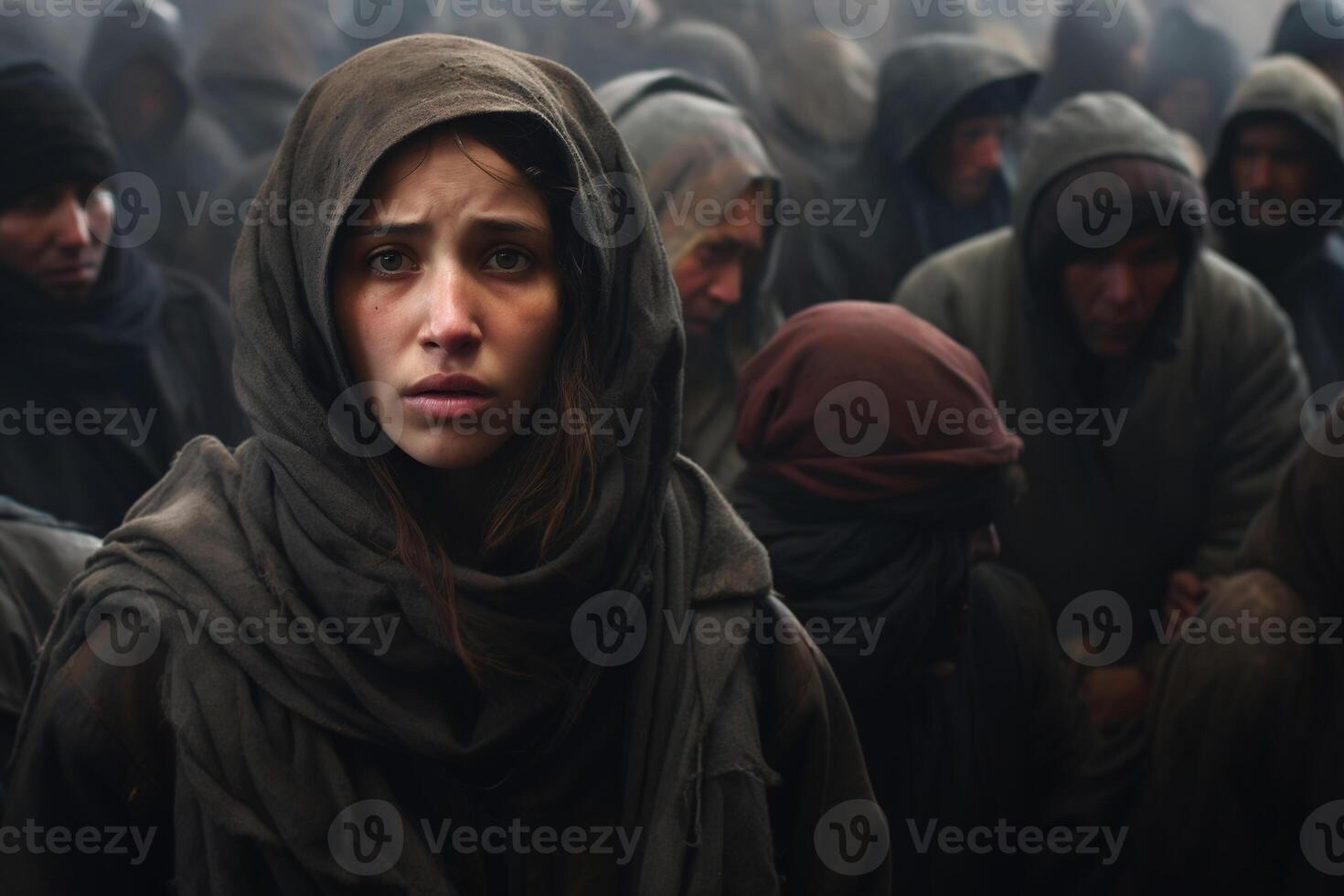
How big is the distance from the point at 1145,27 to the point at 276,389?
7244 millimetres

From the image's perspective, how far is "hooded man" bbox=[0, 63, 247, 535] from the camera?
349cm

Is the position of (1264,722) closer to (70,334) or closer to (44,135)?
(70,334)

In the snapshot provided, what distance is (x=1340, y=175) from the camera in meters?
4.97

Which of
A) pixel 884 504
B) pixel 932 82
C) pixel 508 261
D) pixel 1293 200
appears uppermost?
pixel 932 82

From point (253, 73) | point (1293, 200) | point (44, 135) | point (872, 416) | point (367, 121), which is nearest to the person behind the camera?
point (367, 121)

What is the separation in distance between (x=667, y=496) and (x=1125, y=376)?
2260mm

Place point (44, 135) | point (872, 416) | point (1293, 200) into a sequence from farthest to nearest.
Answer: point (1293, 200)
point (44, 135)
point (872, 416)

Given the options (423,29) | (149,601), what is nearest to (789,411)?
(149,601)

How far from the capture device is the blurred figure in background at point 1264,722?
2.87 m

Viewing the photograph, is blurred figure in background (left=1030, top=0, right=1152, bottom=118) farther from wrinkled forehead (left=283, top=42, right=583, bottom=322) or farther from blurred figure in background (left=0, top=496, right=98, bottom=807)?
wrinkled forehead (left=283, top=42, right=583, bottom=322)

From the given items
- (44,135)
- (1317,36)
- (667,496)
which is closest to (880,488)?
(667,496)

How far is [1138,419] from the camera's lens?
3967 millimetres

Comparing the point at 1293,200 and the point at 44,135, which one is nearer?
the point at 44,135

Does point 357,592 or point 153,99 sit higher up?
point 153,99
